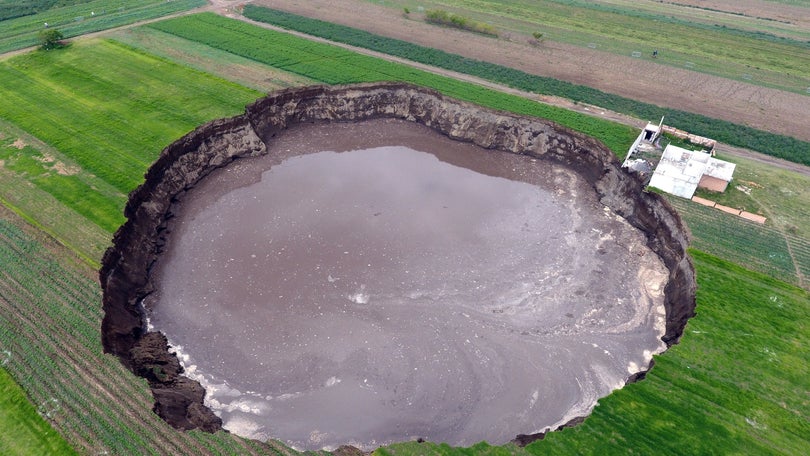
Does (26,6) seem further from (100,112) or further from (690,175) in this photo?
(690,175)

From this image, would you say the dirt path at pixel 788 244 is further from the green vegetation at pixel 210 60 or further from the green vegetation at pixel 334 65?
the green vegetation at pixel 210 60

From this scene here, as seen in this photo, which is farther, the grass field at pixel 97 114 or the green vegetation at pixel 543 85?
the green vegetation at pixel 543 85

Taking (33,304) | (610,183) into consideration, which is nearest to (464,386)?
(610,183)

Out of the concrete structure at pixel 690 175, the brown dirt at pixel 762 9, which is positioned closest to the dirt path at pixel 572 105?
the concrete structure at pixel 690 175

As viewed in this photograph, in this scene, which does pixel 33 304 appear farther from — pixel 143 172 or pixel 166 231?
pixel 143 172

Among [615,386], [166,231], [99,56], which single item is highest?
[99,56]

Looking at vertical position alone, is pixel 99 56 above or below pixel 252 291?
above

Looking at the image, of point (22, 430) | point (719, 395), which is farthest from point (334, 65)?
point (719, 395)
